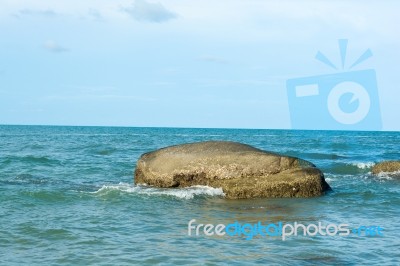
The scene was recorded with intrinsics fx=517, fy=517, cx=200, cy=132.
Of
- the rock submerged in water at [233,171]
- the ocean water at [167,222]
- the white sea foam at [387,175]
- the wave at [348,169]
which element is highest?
the rock submerged in water at [233,171]

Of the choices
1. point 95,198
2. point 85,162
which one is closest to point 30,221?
point 95,198

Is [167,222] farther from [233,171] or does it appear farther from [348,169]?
[348,169]

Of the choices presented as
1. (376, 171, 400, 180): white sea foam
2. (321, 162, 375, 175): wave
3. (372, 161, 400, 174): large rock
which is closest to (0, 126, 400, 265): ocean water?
(376, 171, 400, 180): white sea foam

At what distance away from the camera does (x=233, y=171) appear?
1592 cm

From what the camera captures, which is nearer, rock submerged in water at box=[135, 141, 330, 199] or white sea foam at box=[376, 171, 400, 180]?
rock submerged in water at box=[135, 141, 330, 199]

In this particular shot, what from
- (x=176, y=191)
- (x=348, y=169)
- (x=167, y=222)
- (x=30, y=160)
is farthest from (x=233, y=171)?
(x=30, y=160)

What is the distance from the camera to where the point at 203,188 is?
52.7 feet

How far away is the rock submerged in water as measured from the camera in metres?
15.4

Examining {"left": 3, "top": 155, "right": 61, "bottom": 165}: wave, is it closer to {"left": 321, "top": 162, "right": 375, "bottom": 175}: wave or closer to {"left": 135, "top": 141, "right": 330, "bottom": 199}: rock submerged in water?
{"left": 135, "top": 141, "right": 330, "bottom": 199}: rock submerged in water

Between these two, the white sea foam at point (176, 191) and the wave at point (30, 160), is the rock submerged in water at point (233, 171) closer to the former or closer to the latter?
the white sea foam at point (176, 191)

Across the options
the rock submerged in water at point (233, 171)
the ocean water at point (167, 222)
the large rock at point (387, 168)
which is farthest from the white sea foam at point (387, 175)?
the rock submerged in water at point (233, 171)

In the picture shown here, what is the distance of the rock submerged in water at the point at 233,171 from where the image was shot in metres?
15.4

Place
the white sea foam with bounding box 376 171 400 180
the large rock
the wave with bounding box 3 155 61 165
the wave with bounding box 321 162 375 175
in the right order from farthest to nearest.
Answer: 1. the wave with bounding box 3 155 61 165
2. the wave with bounding box 321 162 375 175
3. the large rock
4. the white sea foam with bounding box 376 171 400 180

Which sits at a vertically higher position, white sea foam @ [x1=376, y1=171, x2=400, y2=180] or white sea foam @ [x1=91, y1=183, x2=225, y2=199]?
white sea foam @ [x1=91, y1=183, x2=225, y2=199]
